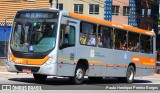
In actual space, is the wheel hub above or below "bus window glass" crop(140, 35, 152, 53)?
below

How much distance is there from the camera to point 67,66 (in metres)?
19.2

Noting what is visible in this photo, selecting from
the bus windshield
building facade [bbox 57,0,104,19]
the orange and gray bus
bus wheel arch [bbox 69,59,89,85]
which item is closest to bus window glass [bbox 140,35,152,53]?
the orange and gray bus

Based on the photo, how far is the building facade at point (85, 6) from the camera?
6244cm

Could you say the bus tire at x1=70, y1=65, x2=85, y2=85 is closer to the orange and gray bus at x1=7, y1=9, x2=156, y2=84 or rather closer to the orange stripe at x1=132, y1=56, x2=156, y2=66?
the orange and gray bus at x1=7, y1=9, x2=156, y2=84

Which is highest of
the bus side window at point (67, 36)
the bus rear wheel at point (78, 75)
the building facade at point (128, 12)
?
the building facade at point (128, 12)

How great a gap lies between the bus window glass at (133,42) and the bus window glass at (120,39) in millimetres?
500

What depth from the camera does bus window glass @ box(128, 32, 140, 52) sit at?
80.8 ft

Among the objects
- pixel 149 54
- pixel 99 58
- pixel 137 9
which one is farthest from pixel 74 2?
pixel 99 58

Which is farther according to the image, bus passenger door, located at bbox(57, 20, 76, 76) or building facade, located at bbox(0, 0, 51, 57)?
building facade, located at bbox(0, 0, 51, 57)

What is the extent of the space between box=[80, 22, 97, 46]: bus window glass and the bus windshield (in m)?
1.92

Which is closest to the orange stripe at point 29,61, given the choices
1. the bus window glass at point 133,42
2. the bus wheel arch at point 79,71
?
the bus wheel arch at point 79,71

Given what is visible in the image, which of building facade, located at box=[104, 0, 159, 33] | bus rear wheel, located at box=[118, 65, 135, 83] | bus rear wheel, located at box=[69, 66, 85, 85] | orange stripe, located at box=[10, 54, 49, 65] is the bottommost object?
bus rear wheel, located at box=[118, 65, 135, 83]

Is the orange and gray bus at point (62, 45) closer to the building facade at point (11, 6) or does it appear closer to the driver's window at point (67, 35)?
the driver's window at point (67, 35)

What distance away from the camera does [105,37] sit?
22078 mm
